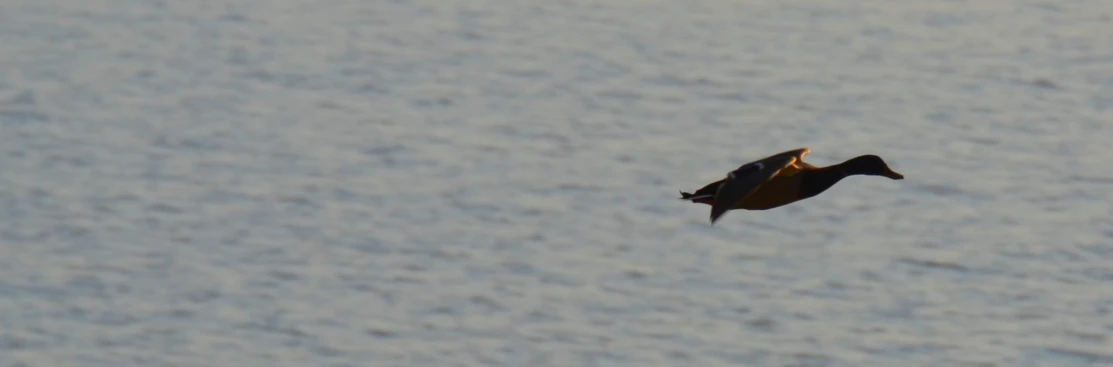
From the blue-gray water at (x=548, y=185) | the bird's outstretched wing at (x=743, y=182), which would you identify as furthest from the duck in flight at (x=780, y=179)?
the blue-gray water at (x=548, y=185)

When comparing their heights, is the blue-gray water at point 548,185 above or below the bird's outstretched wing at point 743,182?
below

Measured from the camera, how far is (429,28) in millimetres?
22172

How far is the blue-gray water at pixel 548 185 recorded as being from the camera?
14812mm

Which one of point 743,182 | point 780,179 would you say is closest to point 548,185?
point 780,179

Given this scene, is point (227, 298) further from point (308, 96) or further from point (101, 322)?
point (308, 96)

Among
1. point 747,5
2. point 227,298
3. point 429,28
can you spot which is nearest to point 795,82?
point 747,5

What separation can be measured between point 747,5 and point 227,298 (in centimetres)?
899

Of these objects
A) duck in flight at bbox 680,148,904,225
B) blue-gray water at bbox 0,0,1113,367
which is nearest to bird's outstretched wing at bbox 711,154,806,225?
duck in flight at bbox 680,148,904,225

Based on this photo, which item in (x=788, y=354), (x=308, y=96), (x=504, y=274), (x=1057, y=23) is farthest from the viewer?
(x=1057, y=23)

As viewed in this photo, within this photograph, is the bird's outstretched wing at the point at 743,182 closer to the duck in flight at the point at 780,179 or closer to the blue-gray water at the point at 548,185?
the duck in flight at the point at 780,179

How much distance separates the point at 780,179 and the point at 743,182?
0.87 meters

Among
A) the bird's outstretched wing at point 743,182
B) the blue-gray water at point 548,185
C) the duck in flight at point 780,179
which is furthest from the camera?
the blue-gray water at point 548,185

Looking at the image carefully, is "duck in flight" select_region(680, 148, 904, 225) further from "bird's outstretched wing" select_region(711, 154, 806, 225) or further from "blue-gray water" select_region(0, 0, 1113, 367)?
"blue-gray water" select_region(0, 0, 1113, 367)

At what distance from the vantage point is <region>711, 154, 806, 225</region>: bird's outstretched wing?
7089mm
